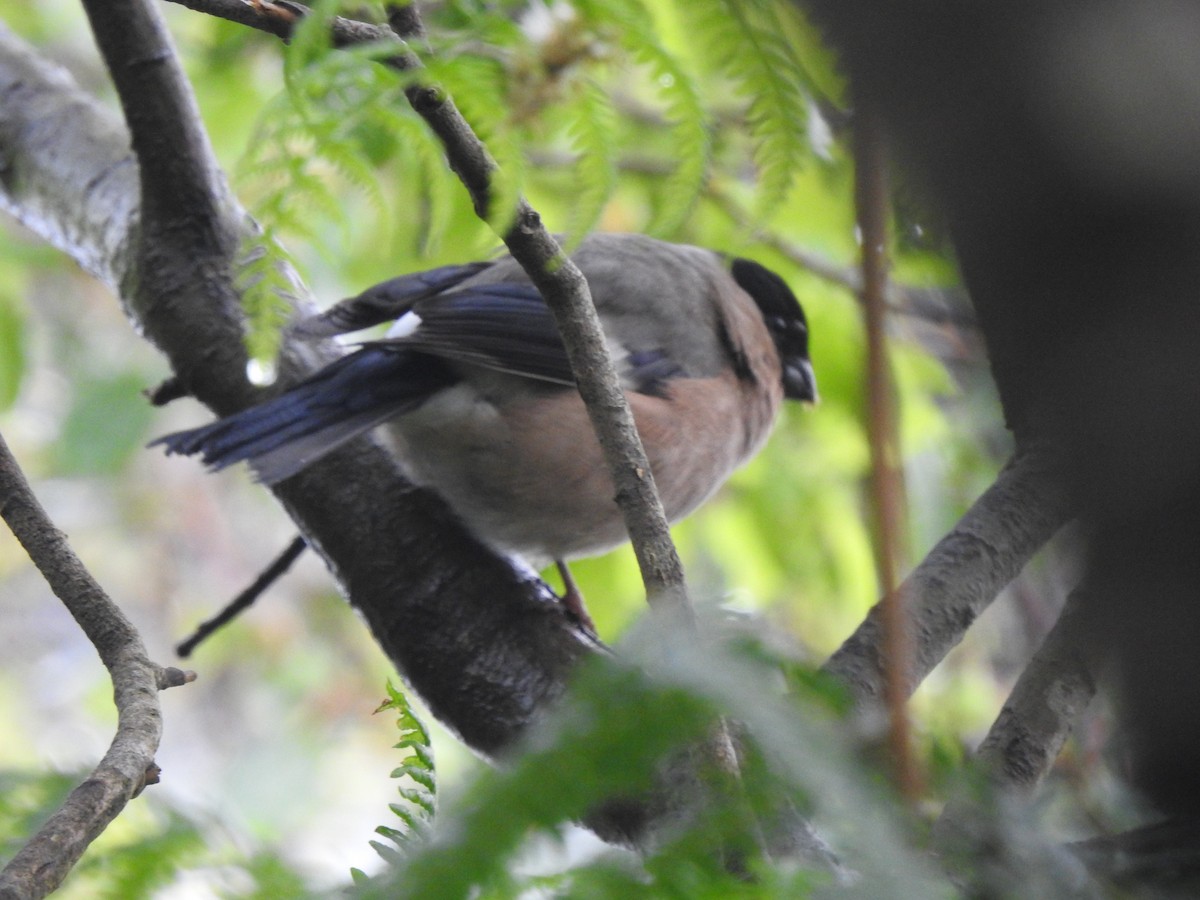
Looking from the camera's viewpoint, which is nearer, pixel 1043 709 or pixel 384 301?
pixel 1043 709

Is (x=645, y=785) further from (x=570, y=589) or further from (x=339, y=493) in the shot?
(x=570, y=589)

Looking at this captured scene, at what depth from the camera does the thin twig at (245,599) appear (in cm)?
243

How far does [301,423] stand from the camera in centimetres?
224

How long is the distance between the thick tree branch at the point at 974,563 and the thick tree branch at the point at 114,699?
1.00 m

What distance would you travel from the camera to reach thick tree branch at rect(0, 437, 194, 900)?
1066 mm

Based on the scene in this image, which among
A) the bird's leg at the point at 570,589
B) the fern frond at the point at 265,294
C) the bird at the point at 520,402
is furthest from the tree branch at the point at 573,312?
the bird's leg at the point at 570,589

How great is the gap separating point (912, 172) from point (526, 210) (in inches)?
21.5

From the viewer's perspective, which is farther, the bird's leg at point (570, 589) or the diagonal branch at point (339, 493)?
the bird's leg at point (570, 589)

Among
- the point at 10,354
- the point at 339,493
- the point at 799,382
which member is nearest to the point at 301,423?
the point at 339,493

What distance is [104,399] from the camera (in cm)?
339

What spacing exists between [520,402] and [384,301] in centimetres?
41

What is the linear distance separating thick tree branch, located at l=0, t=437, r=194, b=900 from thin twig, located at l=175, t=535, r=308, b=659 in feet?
2.70

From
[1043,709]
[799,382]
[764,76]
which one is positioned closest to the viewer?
[764,76]

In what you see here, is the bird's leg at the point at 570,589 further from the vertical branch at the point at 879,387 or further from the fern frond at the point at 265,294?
the vertical branch at the point at 879,387
